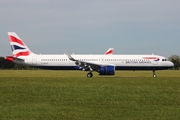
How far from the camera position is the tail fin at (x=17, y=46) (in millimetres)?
48713

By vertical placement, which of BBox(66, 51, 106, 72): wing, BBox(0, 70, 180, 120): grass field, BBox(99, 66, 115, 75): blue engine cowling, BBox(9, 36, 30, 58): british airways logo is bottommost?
BBox(0, 70, 180, 120): grass field

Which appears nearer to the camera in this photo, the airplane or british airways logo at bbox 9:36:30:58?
the airplane

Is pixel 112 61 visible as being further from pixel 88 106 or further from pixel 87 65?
pixel 88 106

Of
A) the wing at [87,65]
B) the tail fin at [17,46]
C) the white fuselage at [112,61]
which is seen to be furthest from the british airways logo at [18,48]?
the wing at [87,65]

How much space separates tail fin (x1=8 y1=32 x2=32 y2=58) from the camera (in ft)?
160

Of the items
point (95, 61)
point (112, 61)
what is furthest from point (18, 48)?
point (112, 61)

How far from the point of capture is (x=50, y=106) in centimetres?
1447

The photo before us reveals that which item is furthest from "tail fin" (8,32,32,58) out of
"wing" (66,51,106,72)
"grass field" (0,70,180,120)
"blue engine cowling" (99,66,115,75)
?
"grass field" (0,70,180,120)

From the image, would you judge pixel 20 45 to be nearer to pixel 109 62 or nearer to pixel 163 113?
pixel 109 62

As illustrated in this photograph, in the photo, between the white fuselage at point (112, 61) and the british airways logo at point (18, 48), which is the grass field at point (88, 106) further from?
the british airways logo at point (18, 48)

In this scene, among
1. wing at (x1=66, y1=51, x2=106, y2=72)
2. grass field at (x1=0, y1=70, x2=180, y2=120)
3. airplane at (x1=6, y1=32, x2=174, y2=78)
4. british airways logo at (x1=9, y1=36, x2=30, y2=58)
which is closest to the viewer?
grass field at (x1=0, y1=70, x2=180, y2=120)

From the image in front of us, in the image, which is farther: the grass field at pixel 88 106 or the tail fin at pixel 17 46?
the tail fin at pixel 17 46

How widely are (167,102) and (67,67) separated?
3154 centimetres

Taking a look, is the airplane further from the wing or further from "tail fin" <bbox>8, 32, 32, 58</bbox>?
"tail fin" <bbox>8, 32, 32, 58</bbox>
